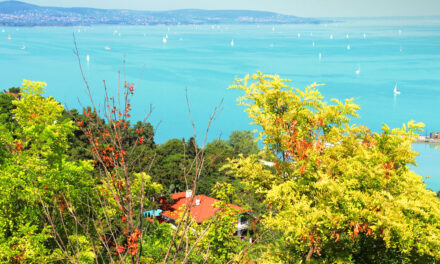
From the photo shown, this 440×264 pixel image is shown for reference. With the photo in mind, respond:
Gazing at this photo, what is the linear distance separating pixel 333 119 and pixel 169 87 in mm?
56798

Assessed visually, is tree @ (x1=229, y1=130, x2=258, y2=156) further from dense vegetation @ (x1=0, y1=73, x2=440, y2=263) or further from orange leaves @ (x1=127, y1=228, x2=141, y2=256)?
orange leaves @ (x1=127, y1=228, x2=141, y2=256)

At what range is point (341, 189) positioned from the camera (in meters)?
4.41

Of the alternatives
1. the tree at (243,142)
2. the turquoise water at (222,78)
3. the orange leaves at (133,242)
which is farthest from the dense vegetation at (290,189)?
the tree at (243,142)

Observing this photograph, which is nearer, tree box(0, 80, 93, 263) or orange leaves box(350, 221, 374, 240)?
orange leaves box(350, 221, 374, 240)

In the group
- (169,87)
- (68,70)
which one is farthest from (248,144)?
(68,70)

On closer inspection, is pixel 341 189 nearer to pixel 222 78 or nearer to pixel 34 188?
pixel 34 188

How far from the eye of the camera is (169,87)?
A: 61.8 meters

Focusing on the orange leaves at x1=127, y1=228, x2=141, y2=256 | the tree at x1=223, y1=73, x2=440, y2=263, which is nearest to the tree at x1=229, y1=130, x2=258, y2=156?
the tree at x1=223, y1=73, x2=440, y2=263

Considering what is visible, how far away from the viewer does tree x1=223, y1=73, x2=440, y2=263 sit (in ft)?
14.5

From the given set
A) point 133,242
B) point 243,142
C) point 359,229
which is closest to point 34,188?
point 133,242

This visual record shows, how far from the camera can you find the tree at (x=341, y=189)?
4.41m

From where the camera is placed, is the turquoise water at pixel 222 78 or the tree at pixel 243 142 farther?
the turquoise water at pixel 222 78

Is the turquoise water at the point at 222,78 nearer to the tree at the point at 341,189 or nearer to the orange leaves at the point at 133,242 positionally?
the tree at the point at 341,189

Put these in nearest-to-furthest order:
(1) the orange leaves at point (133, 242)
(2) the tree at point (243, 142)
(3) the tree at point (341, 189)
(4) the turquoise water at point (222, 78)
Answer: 1. (1) the orange leaves at point (133, 242)
2. (3) the tree at point (341, 189)
3. (2) the tree at point (243, 142)
4. (4) the turquoise water at point (222, 78)
